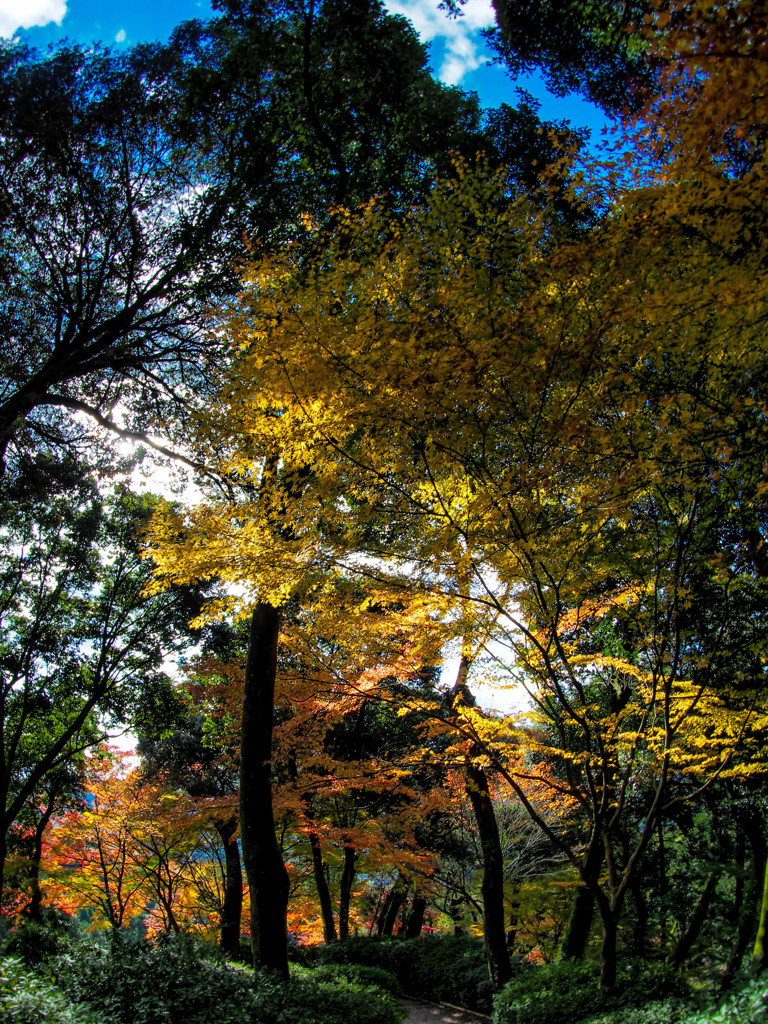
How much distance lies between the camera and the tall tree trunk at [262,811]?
5312mm

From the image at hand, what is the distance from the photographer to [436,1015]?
29.2ft

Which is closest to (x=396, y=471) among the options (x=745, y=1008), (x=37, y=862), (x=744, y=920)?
(x=745, y=1008)

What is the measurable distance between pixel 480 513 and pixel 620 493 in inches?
31.4

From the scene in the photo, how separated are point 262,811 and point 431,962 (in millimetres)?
7658

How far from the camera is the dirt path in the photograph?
8.38 meters

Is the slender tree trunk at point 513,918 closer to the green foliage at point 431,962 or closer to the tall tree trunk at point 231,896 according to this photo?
the green foliage at point 431,962

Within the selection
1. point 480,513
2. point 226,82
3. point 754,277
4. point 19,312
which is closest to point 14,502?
point 19,312

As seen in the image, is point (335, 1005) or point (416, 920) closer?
point (335, 1005)

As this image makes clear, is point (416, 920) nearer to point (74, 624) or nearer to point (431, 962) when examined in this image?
point (431, 962)

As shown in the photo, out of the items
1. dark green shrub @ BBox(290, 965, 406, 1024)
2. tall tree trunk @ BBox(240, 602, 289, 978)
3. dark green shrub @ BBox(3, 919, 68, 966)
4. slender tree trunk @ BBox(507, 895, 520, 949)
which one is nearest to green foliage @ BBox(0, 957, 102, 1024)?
dark green shrub @ BBox(290, 965, 406, 1024)

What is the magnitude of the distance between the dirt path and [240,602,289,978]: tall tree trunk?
4556mm

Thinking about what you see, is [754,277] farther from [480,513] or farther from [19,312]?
[19,312]

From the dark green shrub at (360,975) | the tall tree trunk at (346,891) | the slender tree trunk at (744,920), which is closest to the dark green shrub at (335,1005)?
the dark green shrub at (360,975)

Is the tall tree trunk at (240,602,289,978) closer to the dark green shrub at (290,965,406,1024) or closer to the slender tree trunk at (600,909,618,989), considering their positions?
the dark green shrub at (290,965,406,1024)
